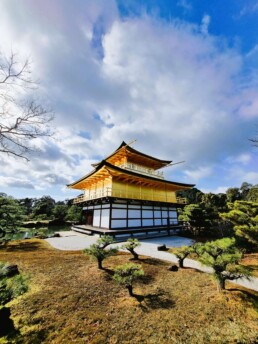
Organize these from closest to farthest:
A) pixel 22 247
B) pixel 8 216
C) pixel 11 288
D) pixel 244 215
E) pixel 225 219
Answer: pixel 11 288, pixel 244 215, pixel 22 247, pixel 225 219, pixel 8 216

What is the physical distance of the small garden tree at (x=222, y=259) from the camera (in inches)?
216

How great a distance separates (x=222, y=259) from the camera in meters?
5.53

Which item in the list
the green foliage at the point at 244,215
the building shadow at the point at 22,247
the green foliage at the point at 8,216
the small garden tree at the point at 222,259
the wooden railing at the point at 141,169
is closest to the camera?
the small garden tree at the point at 222,259

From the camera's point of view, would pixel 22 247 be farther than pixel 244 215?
Yes

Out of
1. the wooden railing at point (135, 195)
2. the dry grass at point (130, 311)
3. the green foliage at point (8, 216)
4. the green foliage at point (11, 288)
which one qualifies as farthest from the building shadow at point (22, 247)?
the green foliage at point (11, 288)

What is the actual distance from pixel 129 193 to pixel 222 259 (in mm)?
12526

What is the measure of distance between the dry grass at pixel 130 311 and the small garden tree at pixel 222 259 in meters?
0.52

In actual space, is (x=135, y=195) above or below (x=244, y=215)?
above

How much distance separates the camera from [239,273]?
18.3 feet

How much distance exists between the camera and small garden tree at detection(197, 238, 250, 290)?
18.0 feet

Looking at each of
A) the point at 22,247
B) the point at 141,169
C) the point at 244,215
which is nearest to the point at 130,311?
the point at 244,215

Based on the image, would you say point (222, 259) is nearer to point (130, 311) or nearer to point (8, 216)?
point (130, 311)

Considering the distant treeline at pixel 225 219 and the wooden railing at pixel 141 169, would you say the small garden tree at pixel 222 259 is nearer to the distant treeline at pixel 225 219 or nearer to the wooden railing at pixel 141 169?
the distant treeline at pixel 225 219

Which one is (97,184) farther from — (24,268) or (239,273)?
(239,273)
